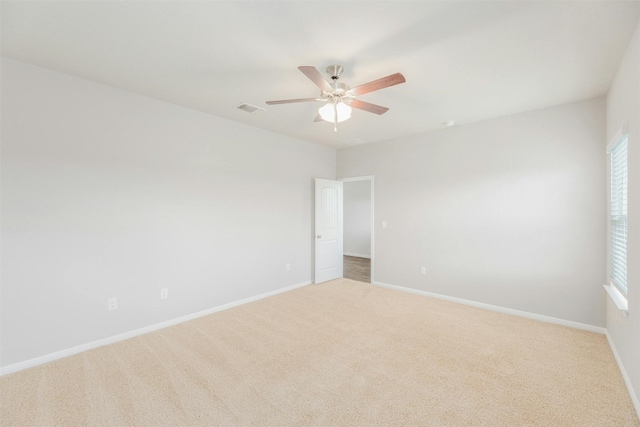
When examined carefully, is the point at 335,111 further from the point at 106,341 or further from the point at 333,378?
the point at 106,341

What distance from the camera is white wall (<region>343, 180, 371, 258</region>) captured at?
827cm

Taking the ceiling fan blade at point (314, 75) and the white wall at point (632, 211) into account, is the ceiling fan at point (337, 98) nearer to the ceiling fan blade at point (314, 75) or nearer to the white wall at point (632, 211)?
the ceiling fan blade at point (314, 75)

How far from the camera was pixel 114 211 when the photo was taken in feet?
9.59

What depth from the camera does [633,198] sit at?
205 cm

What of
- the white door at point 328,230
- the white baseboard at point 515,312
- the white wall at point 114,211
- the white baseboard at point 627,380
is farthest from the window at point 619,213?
the white wall at point 114,211

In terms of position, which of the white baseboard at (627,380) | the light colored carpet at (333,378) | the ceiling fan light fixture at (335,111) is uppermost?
the ceiling fan light fixture at (335,111)

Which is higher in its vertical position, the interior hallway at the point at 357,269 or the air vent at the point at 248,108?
the air vent at the point at 248,108

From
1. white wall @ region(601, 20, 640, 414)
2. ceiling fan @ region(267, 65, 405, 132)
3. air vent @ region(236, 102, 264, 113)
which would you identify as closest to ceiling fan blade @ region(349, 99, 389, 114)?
ceiling fan @ region(267, 65, 405, 132)

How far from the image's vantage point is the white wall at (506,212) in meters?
3.21

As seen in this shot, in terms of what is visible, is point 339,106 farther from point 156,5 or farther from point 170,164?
→ point 170,164

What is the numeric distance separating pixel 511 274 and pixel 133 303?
4648 millimetres

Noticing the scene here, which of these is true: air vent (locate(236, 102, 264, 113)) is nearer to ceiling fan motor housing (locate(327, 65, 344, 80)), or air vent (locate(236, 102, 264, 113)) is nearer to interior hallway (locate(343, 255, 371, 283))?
ceiling fan motor housing (locate(327, 65, 344, 80))

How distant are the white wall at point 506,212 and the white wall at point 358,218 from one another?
3193 millimetres

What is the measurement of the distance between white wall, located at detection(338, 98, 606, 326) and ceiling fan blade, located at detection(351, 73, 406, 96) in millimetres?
2525
